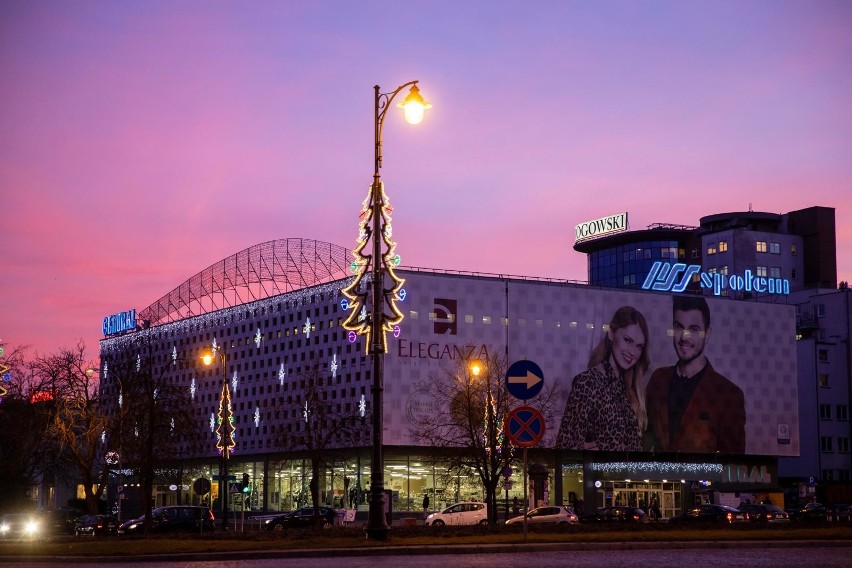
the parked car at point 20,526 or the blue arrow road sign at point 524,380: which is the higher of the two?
the blue arrow road sign at point 524,380

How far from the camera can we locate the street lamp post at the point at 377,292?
32.7m

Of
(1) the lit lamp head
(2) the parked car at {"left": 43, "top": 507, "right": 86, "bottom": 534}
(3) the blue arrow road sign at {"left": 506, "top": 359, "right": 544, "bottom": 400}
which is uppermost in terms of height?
(1) the lit lamp head

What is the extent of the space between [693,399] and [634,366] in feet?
27.4

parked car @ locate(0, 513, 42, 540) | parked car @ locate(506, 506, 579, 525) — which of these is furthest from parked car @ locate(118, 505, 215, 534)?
parked car @ locate(506, 506, 579, 525)

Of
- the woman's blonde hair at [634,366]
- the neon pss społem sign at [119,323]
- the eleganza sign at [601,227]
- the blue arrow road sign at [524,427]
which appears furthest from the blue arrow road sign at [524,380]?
the eleganza sign at [601,227]

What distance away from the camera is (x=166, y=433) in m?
92.2

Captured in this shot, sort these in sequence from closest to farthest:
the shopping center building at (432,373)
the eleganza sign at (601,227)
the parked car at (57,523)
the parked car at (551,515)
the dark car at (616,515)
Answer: the parked car at (551,515)
the parked car at (57,523)
the dark car at (616,515)
the shopping center building at (432,373)
the eleganza sign at (601,227)

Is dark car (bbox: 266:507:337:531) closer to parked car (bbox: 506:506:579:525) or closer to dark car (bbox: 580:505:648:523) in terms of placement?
parked car (bbox: 506:506:579:525)

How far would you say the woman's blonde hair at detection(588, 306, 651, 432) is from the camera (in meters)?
125

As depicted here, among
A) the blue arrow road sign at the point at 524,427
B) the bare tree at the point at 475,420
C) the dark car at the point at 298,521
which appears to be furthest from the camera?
the bare tree at the point at 475,420

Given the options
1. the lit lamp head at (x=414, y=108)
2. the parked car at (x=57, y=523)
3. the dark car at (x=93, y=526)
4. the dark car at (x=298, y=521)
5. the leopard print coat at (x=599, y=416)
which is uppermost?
the lit lamp head at (x=414, y=108)

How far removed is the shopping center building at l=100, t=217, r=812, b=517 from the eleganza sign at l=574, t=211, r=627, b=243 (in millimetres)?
37983

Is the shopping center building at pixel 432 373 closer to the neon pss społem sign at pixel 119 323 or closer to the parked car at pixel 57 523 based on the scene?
the neon pss społem sign at pixel 119 323

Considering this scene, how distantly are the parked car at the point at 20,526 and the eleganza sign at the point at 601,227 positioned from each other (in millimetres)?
129976
